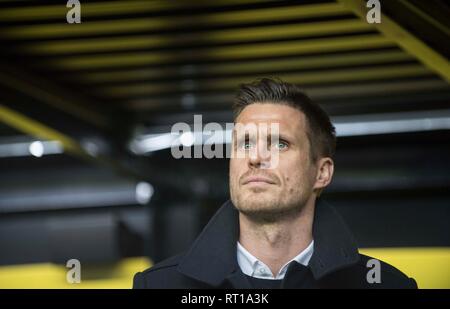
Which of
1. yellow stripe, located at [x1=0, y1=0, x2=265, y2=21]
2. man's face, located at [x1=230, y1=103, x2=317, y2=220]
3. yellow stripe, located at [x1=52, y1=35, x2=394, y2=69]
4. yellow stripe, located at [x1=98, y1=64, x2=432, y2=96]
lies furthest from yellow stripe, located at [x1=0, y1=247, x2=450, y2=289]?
yellow stripe, located at [x1=0, y1=0, x2=265, y2=21]

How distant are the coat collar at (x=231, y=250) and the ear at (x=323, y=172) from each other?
0.49 ft

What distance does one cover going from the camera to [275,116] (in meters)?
4.25

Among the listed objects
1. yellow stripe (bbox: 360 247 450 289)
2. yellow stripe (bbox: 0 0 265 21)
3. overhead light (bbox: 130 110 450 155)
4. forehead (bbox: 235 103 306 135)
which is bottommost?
yellow stripe (bbox: 360 247 450 289)

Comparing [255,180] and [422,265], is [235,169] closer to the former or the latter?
[255,180]

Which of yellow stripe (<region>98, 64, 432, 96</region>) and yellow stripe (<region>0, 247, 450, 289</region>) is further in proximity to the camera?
yellow stripe (<region>98, 64, 432, 96</region>)

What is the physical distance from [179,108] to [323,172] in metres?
5.18

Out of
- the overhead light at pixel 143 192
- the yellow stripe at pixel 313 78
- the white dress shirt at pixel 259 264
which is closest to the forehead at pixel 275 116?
the white dress shirt at pixel 259 264

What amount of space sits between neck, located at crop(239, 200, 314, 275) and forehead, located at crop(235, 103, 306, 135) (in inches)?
17.6

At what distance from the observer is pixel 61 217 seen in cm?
1162

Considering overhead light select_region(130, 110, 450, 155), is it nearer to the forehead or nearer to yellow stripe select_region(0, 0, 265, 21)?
yellow stripe select_region(0, 0, 265, 21)

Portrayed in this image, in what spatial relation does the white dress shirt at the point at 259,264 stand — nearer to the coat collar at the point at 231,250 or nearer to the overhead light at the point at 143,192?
the coat collar at the point at 231,250

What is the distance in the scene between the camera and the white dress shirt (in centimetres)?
421

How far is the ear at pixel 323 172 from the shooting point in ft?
14.5

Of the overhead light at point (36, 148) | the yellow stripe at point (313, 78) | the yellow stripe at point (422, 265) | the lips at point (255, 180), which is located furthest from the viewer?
the overhead light at point (36, 148)
